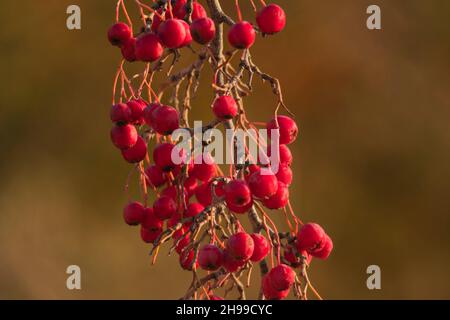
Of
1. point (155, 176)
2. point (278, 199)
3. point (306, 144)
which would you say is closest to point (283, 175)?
point (278, 199)

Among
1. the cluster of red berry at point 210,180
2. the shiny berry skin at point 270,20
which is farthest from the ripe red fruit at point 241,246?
the shiny berry skin at point 270,20

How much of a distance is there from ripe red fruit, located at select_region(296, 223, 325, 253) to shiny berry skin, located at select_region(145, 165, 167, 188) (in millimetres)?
174

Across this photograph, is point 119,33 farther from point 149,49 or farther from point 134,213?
point 134,213

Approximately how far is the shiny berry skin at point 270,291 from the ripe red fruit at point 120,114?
0.75 feet

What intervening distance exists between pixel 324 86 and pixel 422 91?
12.8 inches

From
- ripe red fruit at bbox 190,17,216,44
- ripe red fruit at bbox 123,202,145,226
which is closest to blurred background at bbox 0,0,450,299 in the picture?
ripe red fruit at bbox 123,202,145,226

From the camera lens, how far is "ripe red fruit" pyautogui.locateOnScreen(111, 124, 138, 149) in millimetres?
883

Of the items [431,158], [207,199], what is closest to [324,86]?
[431,158]

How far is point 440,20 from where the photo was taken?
2.65m

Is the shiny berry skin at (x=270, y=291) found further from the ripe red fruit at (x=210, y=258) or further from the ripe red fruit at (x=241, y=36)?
the ripe red fruit at (x=241, y=36)

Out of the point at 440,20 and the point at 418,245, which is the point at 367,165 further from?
the point at 440,20

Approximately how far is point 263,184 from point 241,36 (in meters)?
0.15

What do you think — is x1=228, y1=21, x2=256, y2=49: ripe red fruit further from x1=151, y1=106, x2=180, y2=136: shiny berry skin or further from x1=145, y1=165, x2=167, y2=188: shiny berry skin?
x1=145, y1=165, x2=167, y2=188: shiny berry skin

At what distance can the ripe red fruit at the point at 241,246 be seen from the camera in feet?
2.62
